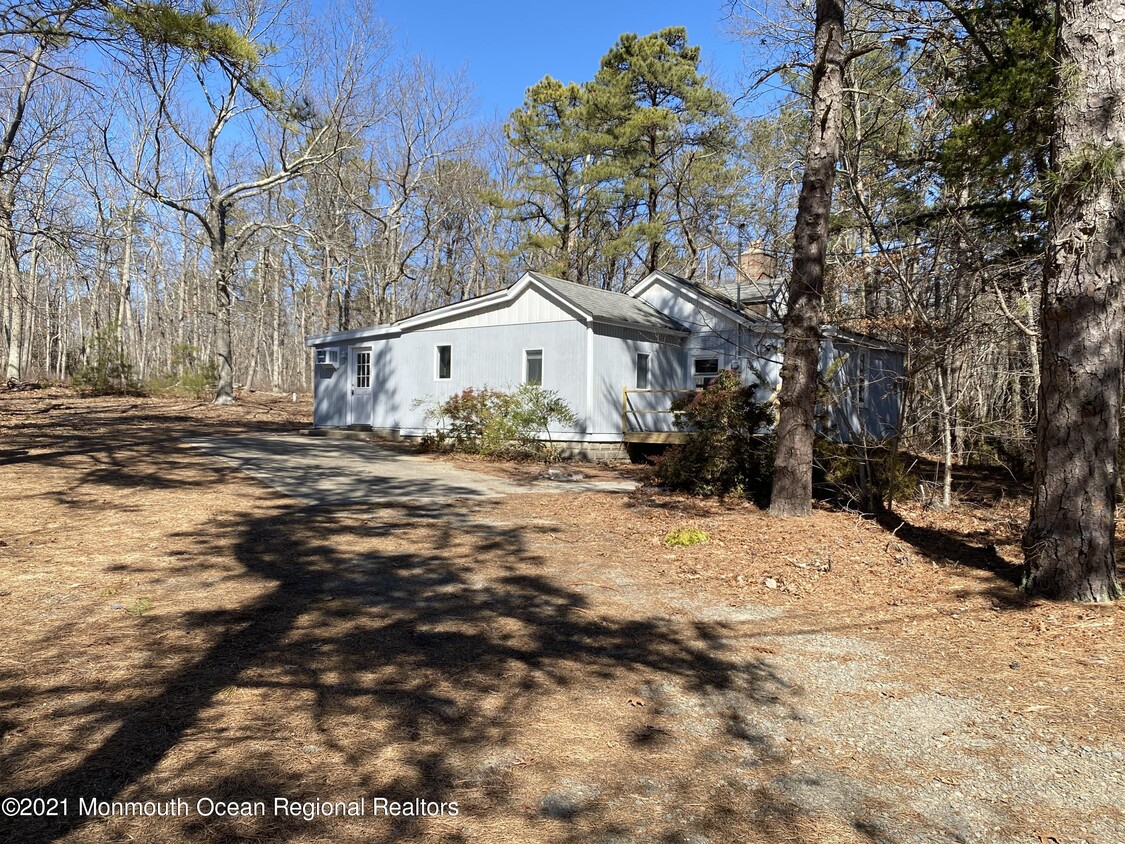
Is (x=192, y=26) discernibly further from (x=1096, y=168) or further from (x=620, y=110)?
(x=620, y=110)

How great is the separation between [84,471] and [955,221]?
10581mm

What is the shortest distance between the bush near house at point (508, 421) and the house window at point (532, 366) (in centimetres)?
71

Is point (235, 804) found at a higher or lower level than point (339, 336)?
lower

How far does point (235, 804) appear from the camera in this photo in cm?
244

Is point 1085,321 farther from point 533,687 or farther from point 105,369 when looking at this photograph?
point 105,369

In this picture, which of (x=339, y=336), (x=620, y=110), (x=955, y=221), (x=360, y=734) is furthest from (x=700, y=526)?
(x=620, y=110)

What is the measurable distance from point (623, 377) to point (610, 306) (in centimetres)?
183

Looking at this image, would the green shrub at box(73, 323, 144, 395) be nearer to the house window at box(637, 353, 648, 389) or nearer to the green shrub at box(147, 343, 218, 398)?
the green shrub at box(147, 343, 218, 398)

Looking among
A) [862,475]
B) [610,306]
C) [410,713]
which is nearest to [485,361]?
[610,306]

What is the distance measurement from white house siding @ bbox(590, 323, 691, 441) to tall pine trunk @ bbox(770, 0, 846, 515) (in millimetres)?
7275

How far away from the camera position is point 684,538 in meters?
7.11

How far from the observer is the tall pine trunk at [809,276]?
26.3ft

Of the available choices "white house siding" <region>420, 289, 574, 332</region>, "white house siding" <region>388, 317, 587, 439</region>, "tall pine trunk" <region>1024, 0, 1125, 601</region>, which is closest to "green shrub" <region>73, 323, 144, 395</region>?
"white house siding" <region>388, 317, 587, 439</region>

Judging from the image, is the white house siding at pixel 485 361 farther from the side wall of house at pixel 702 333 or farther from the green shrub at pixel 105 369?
the green shrub at pixel 105 369
